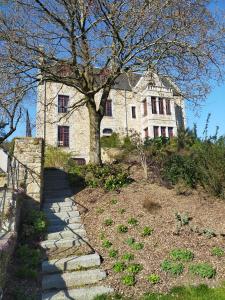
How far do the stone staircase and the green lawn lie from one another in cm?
47

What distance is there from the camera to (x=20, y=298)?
4.68 meters

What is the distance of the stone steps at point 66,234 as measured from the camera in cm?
672

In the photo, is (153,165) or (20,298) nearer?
(20,298)

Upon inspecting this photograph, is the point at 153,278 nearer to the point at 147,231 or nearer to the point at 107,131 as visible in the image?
the point at 147,231

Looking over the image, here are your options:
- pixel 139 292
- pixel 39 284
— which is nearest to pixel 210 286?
pixel 139 292

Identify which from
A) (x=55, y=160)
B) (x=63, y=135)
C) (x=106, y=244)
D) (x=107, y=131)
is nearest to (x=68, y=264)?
(x=106, y=244)

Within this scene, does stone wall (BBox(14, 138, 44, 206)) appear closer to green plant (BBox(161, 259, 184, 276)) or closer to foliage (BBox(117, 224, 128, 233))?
foliage (BBox(117, 224, 128, 233))

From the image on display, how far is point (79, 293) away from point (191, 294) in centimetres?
171

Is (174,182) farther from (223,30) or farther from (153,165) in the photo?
(223,30)

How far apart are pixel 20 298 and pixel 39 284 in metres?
0.57

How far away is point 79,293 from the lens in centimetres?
→ 490

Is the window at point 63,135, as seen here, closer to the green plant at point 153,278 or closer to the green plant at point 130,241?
the green plant at point 130,241

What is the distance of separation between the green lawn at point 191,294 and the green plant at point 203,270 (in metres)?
0.32

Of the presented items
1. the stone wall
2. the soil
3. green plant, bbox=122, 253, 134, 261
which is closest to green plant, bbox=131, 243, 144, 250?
the soil
